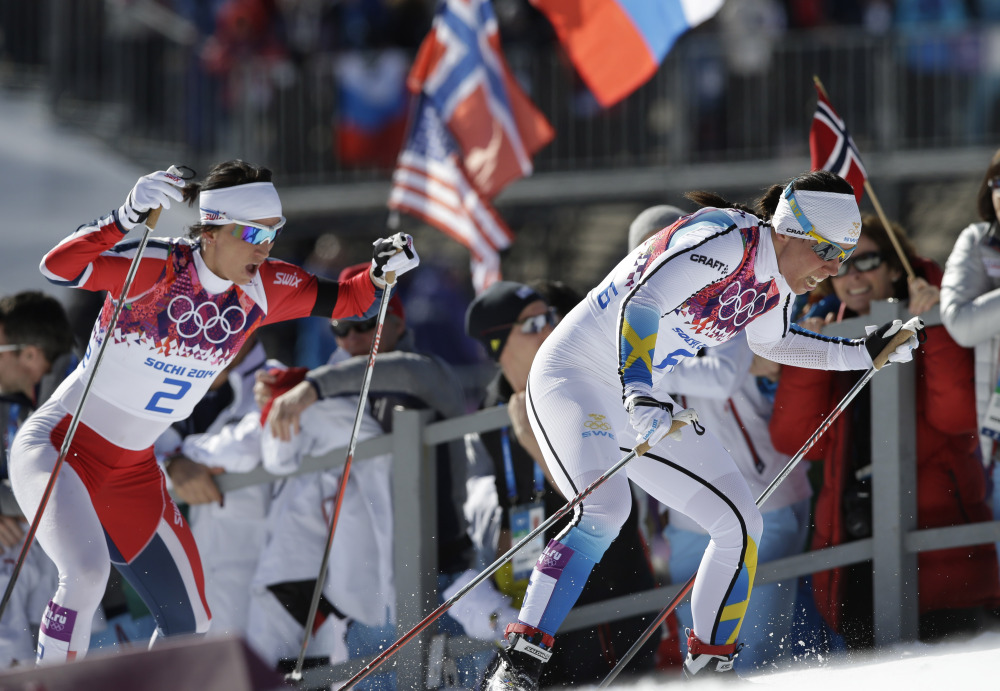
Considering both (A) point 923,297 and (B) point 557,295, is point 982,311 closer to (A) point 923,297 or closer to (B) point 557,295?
(A) point 923,297

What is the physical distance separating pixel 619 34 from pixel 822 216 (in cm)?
388

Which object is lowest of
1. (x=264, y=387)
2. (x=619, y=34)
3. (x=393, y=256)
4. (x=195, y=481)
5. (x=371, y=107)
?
(x=195, y=481)

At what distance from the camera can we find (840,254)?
4531mm

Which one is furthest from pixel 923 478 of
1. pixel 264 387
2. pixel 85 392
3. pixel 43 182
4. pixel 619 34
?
pixel 43 182

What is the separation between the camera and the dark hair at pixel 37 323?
6.18m

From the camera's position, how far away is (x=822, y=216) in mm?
4461

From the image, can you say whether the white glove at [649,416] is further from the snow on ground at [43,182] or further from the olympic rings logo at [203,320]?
the snow on ground at [43,182]

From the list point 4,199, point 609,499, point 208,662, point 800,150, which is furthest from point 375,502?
point 4,199

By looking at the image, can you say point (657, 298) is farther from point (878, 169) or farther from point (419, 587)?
point (878, 169)

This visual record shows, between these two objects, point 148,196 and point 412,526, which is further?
point 412,526

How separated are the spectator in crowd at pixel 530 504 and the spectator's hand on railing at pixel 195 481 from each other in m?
1.27

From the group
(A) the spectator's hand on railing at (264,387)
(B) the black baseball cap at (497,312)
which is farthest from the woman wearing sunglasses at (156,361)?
(A) the spectator's hand on railing at (264,387)

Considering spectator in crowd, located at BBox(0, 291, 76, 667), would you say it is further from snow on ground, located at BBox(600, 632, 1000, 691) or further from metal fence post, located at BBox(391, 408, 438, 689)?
snow on ground, located at BBox(600, 632, 1000, 691)

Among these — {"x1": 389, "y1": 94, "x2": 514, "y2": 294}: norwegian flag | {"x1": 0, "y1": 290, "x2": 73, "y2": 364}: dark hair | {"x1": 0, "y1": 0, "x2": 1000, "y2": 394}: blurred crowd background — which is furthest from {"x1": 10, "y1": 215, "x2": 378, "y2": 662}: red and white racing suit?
{"x1": 0, "y1": 0, "x2": 1000, "y2": 394}: blurred crowd background
